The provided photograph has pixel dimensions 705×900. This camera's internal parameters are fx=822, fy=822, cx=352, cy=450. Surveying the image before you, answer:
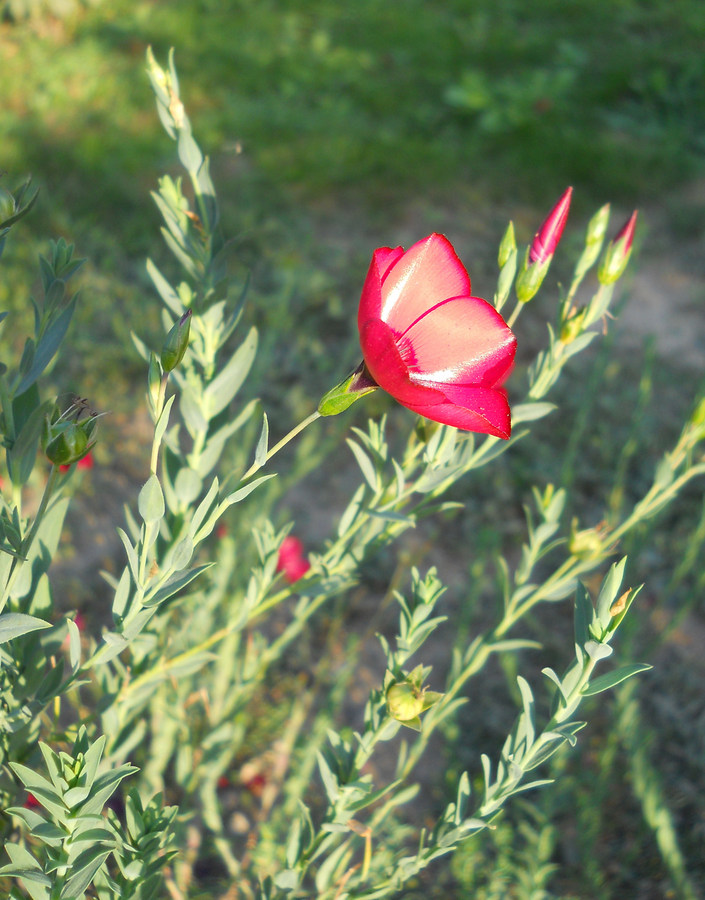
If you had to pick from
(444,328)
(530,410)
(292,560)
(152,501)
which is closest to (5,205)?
(152,501)

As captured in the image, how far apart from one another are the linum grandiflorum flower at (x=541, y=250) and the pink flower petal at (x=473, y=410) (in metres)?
0.13

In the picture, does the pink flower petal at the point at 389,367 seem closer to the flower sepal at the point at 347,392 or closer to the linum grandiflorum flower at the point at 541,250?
the flower sepal at the point at 347,392

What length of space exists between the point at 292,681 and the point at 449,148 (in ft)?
7.90

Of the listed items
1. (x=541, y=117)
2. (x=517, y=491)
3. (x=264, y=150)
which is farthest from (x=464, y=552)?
(x=541, y=117)

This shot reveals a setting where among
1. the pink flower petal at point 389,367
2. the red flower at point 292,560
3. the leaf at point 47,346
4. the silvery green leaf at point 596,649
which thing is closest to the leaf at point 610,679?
the silvery green leaf at point 596,649

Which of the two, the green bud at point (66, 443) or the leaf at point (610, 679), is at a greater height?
the green bud at point (66, 443)

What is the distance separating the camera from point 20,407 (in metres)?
0.74

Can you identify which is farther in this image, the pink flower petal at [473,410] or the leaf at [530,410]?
the leaf at [530,410]

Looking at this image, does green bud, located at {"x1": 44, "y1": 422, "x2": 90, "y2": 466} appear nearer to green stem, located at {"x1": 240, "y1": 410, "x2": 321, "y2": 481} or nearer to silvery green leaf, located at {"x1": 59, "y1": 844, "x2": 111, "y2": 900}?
green stem, located at {"x1": 240, "y1": 410, "x2": 321, "y2": 481}

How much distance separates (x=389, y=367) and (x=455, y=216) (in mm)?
2466

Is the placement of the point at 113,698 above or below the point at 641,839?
above

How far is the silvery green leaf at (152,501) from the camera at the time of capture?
0.59 m

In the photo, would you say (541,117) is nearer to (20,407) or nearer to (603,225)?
(603,225)

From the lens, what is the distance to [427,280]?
0.69 metres
